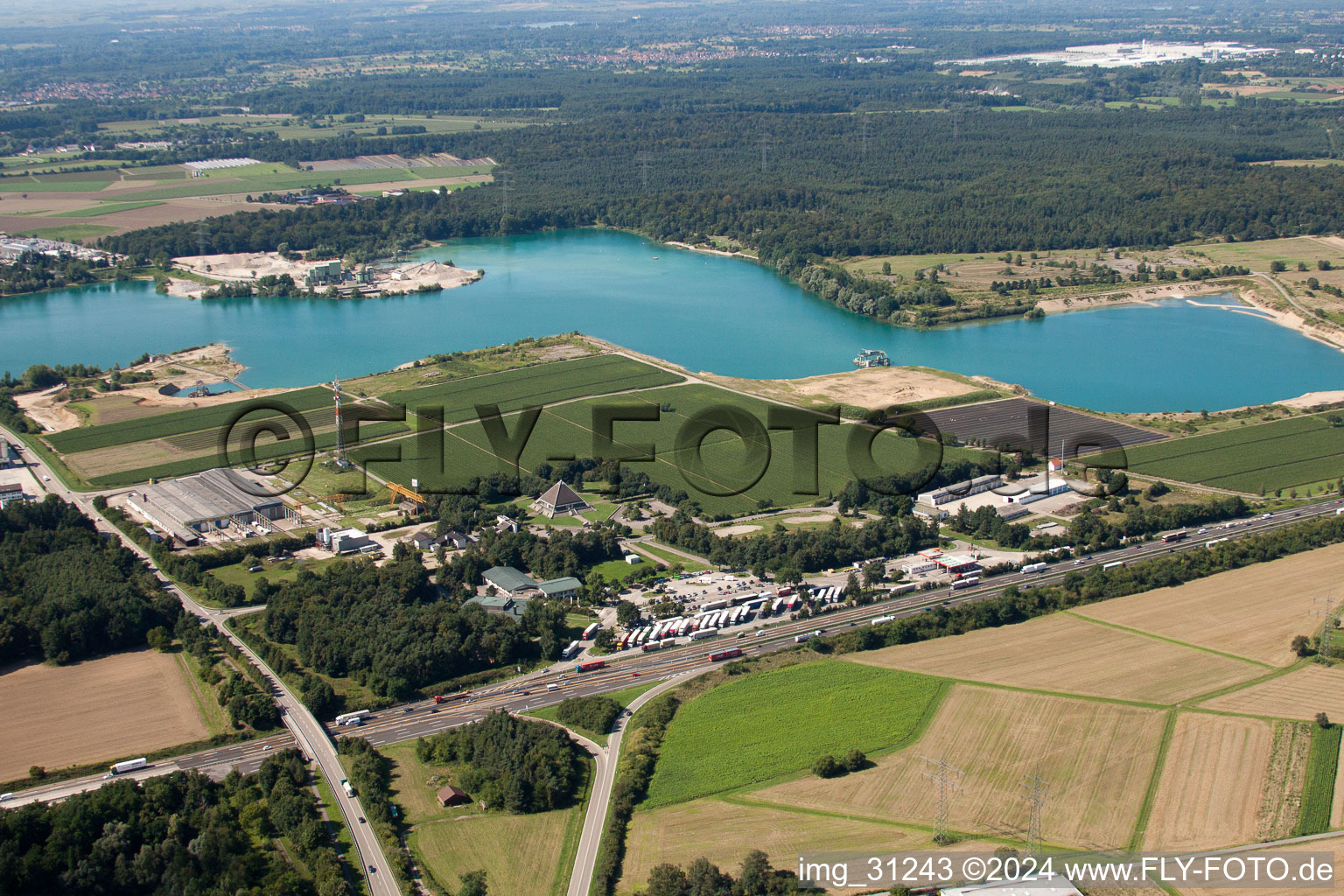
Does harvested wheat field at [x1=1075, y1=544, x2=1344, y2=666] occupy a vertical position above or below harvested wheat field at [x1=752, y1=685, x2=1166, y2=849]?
above

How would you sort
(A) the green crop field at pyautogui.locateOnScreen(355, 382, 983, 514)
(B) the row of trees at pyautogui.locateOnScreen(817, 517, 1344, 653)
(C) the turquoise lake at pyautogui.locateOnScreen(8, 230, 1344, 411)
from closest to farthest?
(B) the row of trees at pyautogui.locateOnScreen(817, 517, 1344, 653) → (A) the green crop field at pyautogui.locateOnScreen(355, 382, 983, 514) → (C) the turquoise lake at pyautogui.locateOnScreen(8, 230, 1344, 411)

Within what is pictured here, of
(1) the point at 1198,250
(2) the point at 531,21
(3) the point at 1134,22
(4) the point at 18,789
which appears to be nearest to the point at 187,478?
(4) the point at 18,789

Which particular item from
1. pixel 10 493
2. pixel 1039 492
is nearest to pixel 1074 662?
pixel 1039 492

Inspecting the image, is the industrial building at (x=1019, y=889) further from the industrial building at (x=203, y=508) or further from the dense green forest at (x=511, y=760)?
the industrial building at (x=203, y=508)

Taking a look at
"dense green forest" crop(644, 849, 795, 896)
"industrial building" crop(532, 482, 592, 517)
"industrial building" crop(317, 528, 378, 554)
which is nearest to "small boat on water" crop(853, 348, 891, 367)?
"industrial building" crop(532, 482, 592, 517)

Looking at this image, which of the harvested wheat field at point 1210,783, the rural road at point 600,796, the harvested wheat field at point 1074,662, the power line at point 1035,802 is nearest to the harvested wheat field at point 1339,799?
the harvested wheat field at point 1210,783

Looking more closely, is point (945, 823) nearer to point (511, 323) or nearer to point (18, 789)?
point (18, 789)

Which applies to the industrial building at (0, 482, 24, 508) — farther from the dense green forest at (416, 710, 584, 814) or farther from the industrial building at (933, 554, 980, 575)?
the industrial building at (933, 554, 980, 575)
